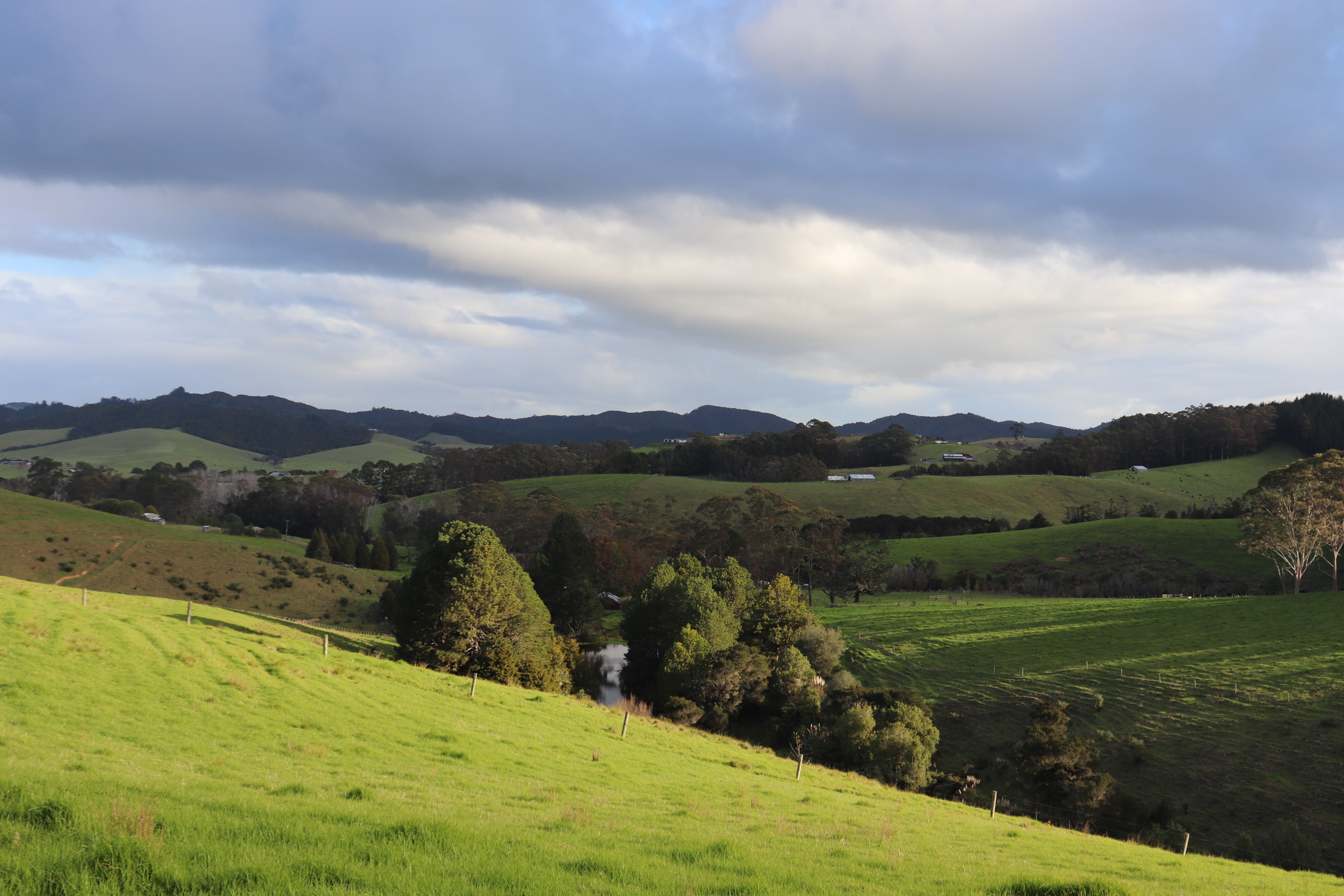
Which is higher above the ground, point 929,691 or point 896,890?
point 896,890

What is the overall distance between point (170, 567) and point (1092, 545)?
10967cm

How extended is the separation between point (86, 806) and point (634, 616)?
50.1 metres

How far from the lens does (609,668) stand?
67.9 m

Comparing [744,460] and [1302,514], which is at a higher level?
[744,460]

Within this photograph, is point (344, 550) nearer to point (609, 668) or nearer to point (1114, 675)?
point (609, 668)

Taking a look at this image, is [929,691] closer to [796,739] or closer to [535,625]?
[796,739]

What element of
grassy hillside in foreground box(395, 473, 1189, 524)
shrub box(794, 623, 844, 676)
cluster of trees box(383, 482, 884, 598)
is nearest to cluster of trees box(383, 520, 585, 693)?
shrub box(794, 623, 844, 676)

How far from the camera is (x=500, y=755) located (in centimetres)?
1950

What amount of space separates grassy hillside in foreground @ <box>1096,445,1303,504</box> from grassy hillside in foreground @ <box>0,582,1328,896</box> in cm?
14637

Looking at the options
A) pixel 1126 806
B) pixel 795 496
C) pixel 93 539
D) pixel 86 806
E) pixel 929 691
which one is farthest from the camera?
pixel 795 496

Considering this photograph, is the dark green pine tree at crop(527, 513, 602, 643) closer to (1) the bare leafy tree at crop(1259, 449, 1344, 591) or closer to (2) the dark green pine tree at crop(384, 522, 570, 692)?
(2) the dark green pine tree at crop(384, 522, 570, 692)

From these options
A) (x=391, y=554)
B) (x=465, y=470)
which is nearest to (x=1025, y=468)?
(x=465, y=470)

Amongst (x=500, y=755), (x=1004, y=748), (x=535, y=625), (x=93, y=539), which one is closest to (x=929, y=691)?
(x=1004, y=748)

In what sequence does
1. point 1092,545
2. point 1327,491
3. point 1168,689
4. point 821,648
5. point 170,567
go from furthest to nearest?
point 1092,545, point 170,567, point 1327,491, point 821,648, point 1168,689
